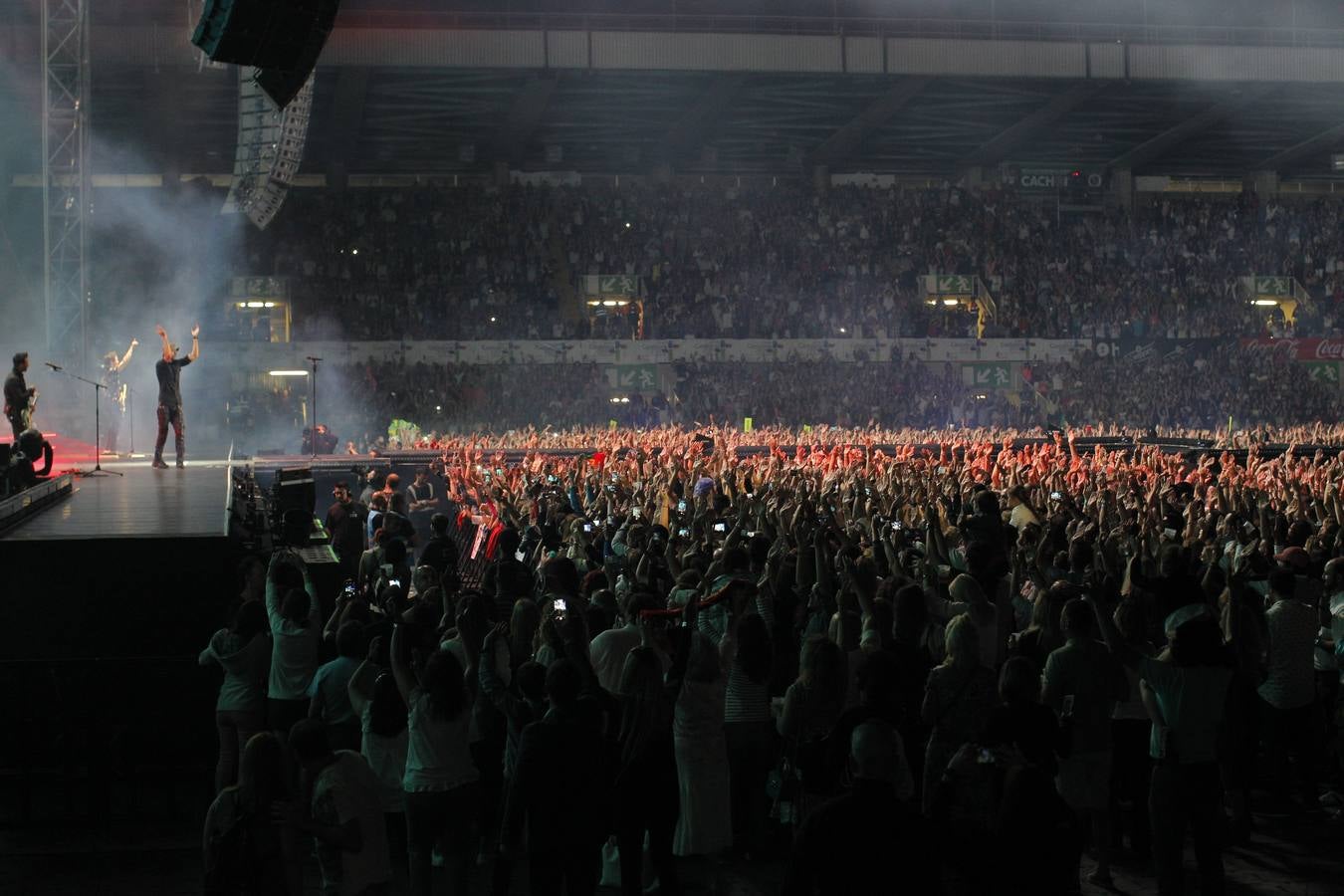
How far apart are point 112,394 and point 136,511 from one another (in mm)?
14664

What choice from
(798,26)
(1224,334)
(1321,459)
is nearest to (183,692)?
(1321,459)

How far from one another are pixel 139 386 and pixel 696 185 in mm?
19515

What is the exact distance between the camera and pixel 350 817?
501cm

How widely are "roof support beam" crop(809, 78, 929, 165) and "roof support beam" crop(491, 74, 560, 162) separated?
29.3ft

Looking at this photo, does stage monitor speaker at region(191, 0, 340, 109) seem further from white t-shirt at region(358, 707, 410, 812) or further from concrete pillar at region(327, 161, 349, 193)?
concrete pillar at region(327, 161, 349, 193)

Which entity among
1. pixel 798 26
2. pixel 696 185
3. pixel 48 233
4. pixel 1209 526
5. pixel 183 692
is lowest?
pixel 183 692

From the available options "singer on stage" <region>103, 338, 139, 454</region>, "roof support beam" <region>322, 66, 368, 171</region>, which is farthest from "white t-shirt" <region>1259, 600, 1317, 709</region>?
"roof support beam" <region>322, 66, 368, 171</region>

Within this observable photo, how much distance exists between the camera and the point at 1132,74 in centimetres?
3934

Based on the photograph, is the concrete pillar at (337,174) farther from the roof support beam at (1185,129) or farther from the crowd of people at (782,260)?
the roof support beam at (1185,129)

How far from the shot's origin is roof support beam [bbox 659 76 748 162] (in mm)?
39094

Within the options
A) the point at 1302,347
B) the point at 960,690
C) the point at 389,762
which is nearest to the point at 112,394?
the point at 389,762

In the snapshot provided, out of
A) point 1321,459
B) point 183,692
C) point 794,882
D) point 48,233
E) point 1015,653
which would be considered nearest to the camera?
point 794,882

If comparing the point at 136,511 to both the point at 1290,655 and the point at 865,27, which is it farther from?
the point at 865,27

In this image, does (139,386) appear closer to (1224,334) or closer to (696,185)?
(696,185)
